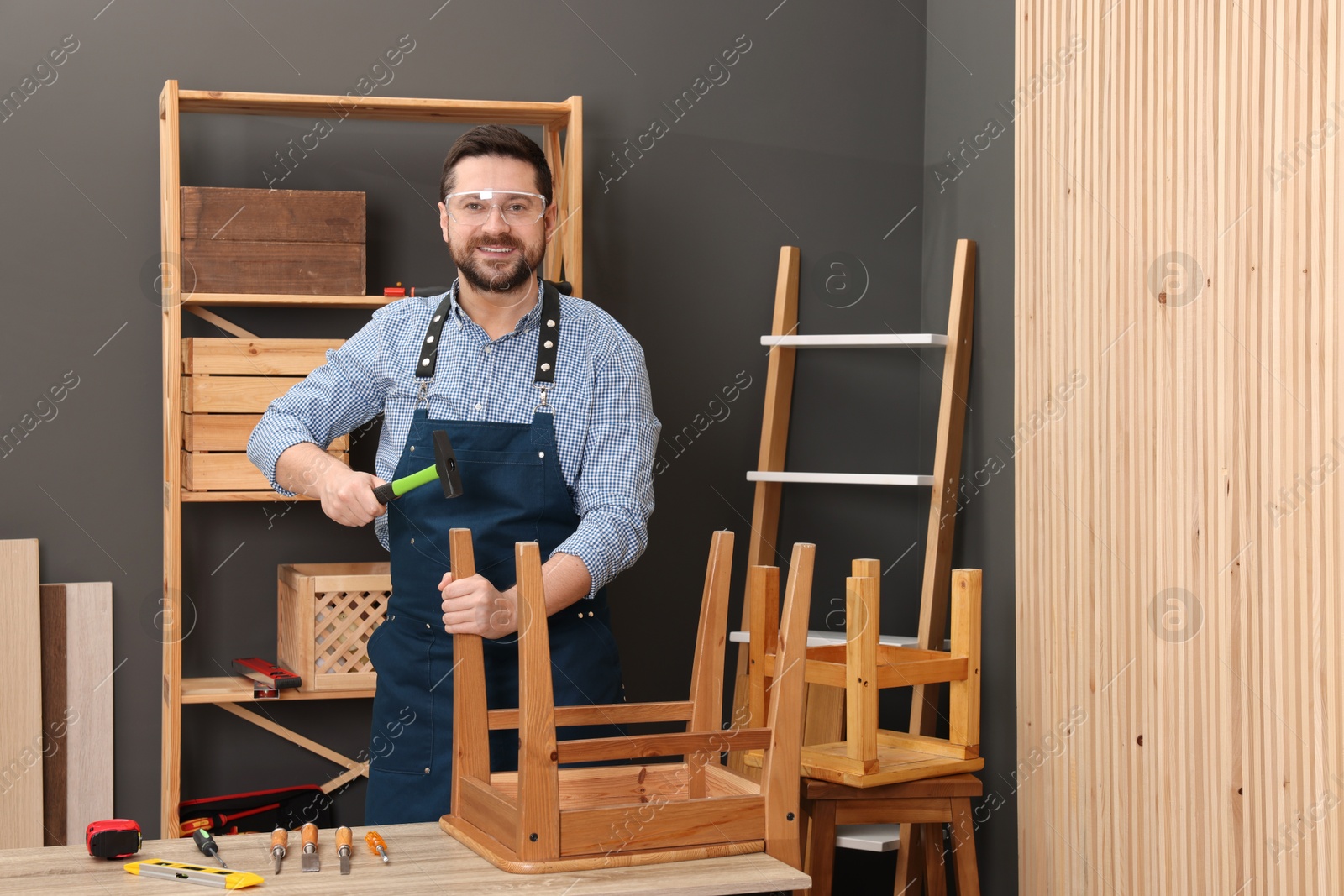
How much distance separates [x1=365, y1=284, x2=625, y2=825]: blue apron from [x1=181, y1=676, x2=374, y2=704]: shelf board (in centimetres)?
70

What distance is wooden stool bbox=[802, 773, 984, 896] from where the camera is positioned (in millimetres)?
2406

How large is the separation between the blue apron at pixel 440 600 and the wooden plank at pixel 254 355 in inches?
29.6

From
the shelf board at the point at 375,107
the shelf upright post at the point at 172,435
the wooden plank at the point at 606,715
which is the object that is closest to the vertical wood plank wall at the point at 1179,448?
the wooden plank at the point at 606,715

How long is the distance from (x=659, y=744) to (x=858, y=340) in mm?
1784

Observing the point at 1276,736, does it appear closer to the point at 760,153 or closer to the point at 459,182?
the point at 459,182

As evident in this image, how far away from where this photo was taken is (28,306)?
3.15 metres

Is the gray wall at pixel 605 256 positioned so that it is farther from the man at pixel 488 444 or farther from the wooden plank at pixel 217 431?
the man at pixel 488 444

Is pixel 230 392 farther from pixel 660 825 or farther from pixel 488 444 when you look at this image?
pixel 660 825

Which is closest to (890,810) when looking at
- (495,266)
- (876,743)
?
(876,743)

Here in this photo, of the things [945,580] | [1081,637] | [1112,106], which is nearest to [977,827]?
[945,580]

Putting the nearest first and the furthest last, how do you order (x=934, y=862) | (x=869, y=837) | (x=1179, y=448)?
(x=1179, y=448)
(x=934, y=862)
(x=869, y=837)

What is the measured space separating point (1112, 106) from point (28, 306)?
2.62 m

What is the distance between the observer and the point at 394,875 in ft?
5.05

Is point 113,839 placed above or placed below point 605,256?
below
